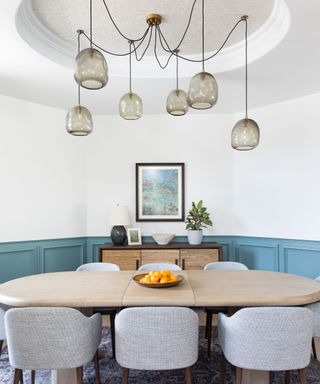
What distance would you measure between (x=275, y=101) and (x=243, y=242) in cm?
196

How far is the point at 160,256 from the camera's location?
3930 millimetres

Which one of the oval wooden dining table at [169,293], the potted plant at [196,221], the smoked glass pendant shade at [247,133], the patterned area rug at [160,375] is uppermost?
the smoked glass pendant shade at [247,133]

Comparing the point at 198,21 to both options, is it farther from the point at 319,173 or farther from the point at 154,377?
the point at 154,377

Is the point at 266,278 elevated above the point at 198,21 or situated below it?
below

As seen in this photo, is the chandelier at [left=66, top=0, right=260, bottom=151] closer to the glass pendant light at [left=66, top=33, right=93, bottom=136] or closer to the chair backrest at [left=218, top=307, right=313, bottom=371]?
the glass pendant light at [left=66, top=33, right=93, bottom=136]

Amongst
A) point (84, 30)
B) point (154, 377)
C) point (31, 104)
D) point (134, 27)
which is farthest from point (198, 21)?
point (154, 377)

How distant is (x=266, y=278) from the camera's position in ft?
8.13

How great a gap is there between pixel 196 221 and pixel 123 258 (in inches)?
42.9

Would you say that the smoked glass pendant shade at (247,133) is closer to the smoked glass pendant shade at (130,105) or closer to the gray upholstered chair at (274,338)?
the smoked glass pendant shade at (130,105)

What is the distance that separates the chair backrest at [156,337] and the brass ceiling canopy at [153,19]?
6.98 feet

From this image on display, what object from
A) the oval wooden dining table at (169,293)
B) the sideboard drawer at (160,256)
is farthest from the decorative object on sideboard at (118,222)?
the oval wooden dining table at (169,293)

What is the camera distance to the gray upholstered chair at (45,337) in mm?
1699

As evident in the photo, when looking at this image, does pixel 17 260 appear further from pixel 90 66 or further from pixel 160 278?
pixel 90 66

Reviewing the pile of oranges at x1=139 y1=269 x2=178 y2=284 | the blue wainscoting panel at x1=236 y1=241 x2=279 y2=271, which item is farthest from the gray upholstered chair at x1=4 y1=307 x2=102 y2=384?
the blue wainscoting panel at x1=236 y1=241 x2=279 y2=271
